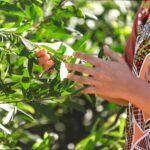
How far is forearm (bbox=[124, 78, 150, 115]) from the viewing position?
1.82 metres

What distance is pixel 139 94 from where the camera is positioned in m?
1.82

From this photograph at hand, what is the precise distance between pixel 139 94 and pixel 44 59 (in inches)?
11.1

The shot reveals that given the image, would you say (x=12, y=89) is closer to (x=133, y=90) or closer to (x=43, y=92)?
(x=43, y=92)

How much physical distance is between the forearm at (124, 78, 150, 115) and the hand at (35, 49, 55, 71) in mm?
225

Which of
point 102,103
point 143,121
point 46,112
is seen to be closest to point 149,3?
point 143,121

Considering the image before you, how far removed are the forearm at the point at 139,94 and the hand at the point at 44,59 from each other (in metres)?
0.22

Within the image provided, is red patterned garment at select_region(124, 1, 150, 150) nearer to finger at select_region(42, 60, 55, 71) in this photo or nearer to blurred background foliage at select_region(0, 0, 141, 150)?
blurred background foliage at select_region(0, 0, 141, 150)

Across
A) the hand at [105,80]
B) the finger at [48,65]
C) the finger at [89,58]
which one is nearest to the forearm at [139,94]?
the hand at [105,80]

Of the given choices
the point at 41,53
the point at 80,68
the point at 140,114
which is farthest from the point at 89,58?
the point at 140,114

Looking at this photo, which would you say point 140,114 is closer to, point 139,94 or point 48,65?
point 139,94

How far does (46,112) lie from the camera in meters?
1.86

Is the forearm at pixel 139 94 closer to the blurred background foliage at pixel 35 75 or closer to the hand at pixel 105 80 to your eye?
the hand at pixel 105 80

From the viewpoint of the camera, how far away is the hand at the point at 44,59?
172cm

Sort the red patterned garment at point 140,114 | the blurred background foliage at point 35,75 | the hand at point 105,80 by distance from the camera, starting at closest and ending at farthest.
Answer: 1. the blurred background foliage at point 35,75
2. the hand at point 105,80
3. the red patterned garment at point 140,114
